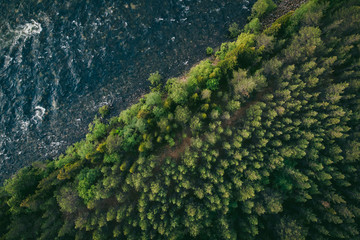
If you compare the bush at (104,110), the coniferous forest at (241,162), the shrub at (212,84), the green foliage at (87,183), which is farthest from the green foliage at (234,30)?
the green foliage at (87,183)

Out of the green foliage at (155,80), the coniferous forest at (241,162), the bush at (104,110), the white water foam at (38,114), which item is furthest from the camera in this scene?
the white water foam at (38,114)

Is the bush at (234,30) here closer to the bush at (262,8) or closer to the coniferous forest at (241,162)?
the bush at (262,8)

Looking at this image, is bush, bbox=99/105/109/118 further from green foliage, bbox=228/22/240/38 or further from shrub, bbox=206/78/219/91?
green foliage, bbox=228/22/240/38

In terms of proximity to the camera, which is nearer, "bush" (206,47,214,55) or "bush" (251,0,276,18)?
"bush" (251,0,276,18)

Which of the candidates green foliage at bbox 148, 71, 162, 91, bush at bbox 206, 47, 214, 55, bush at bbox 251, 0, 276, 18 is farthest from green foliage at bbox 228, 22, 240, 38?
green foliage at bbox 148, 71, 162, 91

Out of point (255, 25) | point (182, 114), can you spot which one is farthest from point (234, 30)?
point (182, 114)

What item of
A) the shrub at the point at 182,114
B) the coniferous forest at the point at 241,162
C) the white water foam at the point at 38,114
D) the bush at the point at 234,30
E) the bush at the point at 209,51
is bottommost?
the coniferous forest at the point at 241,162

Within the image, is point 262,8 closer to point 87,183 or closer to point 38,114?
point 87,183

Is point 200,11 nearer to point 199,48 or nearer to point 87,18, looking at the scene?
point 199,48
